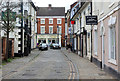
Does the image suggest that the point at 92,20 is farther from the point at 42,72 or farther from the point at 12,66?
the point at 12,66

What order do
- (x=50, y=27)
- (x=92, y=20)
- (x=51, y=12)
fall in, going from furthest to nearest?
(x=51, y=12)
(x=50, y=27)
(x=92, y=20)

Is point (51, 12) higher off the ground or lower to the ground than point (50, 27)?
higher

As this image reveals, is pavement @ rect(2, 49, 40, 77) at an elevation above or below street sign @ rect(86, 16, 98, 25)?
below

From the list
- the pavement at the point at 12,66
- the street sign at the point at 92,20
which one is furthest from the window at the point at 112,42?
the pavement at the point at 12,66

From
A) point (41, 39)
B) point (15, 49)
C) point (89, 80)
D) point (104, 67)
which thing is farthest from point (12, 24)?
point (41, 39)

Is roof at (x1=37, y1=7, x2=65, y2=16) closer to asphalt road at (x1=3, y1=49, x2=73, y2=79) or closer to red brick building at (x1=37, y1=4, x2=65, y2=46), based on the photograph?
red brick building at (x1=37, y1=4, x2=65, y2=46)

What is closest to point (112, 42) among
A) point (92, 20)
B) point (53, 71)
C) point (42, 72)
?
point (92, 20)

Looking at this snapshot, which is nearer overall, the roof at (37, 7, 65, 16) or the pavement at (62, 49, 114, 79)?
the pavement at (62, 49, 114, 79)

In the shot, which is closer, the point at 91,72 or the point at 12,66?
the point at 91,72

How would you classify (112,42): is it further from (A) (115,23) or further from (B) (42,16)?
(B) (42,16)

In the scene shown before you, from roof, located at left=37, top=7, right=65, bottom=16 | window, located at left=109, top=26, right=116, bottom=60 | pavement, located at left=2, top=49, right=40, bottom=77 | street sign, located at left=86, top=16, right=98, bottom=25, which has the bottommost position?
pavement, located at left=2, top=49, right=40, bottom=77

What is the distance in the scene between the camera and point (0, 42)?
53.4 ft

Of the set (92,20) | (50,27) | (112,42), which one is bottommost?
(112,42)

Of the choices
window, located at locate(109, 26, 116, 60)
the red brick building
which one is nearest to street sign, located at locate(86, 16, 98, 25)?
window, located at locate(109, 26, 116, 60)
